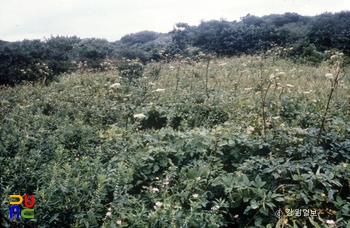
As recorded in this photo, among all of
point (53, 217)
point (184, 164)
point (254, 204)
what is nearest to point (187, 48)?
point (184, 164)

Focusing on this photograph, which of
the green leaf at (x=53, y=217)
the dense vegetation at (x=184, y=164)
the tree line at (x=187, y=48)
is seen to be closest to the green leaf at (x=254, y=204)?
the dense vegetation at (x=184, y=164)

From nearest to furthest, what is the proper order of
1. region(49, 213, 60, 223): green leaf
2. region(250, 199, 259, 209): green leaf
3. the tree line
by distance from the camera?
region(49, 213, 60, 223): green leaf
region(250, 199, 259, 209): green leaf
the tree line

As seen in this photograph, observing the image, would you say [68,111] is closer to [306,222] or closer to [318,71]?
[306,222]

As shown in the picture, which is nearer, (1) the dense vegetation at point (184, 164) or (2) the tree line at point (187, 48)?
(1) the dense vegetation at point (184, 164)

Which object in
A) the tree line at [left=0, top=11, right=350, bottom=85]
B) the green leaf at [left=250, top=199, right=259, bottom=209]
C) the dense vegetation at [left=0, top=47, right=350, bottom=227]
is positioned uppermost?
the tree line at [left=0, top=11, right=350, bottom=85]

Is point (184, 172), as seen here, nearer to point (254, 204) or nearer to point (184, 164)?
point (184, 164)

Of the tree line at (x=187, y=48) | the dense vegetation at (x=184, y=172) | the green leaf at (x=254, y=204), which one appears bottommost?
the green leaf at (x=254, y=204)

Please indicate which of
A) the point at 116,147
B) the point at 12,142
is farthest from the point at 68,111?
the point at 116,147

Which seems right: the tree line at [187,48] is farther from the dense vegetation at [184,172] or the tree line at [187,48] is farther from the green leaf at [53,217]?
the green leaf at [53,217]

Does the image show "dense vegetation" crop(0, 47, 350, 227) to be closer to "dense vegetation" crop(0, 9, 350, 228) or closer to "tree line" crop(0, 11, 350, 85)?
"dense vegetation" crop(0, 9, 350, 228)

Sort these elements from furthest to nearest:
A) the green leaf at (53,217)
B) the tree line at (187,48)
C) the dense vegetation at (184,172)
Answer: the tree line at (187,48), the dense vegetation at (184,172), the green leaf at (53,217)

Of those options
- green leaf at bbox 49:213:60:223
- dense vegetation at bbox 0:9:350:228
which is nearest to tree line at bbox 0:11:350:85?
dense vegetation at bbox 0:9:350:228

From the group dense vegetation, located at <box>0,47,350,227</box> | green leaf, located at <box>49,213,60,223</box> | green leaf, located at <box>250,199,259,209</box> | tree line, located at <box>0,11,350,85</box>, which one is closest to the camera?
green leaf, located at <box>49,213,60,223</box>

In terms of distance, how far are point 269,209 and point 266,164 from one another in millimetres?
463
